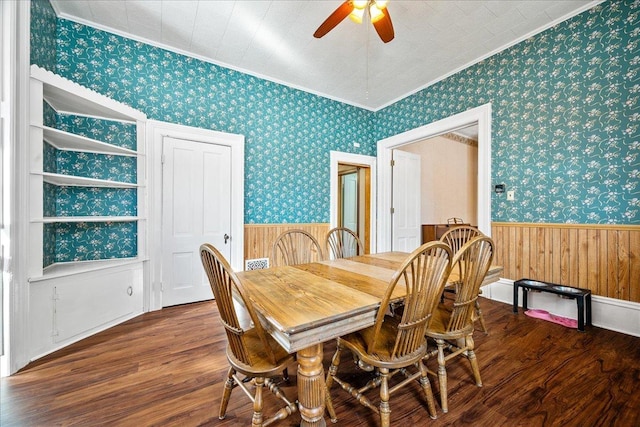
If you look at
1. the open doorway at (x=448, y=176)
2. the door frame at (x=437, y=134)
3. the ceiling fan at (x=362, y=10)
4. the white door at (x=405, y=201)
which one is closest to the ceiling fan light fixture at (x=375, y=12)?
the ceiling fan at (x=362, y=10)

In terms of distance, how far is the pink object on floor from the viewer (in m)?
2.47

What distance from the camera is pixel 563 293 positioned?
2439 millimetres

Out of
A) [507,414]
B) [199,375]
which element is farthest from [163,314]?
[507,414]

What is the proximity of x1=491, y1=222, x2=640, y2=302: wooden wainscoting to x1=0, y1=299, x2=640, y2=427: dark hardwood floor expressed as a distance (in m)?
0.46

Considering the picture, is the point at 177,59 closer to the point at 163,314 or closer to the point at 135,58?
the point at 135,58

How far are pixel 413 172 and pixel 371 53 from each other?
7.66 ft

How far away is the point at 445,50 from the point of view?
10.1 feet

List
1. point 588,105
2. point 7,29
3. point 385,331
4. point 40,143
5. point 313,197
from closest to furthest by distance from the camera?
1. point 385,331
2. point 7,29
3. point 40,143
4. point 588,105
5. point 313,197

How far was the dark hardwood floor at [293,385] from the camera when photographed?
1.37 metres

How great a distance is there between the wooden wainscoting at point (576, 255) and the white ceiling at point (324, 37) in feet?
6.94

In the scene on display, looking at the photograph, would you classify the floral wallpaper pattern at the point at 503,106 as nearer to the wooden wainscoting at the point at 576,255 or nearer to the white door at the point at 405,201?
the wooden wainscoting at the point at 576,255

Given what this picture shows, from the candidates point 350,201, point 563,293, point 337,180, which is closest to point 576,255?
point 563,293

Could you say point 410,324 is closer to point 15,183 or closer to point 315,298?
point 315,298

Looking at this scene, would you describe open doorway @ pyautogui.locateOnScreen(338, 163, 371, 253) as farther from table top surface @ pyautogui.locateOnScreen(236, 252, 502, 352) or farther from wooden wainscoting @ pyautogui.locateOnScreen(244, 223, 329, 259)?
table top surface @ pyautogui.locateOnScreen(236, 252, 502, 352)
